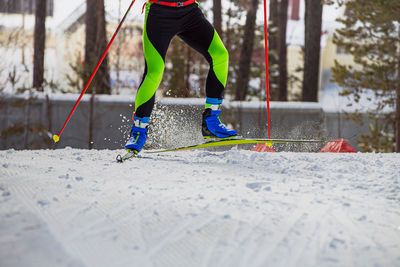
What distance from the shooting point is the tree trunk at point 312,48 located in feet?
39.5

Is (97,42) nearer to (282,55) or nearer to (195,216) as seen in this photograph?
(282,55)

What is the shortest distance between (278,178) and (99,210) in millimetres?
1314

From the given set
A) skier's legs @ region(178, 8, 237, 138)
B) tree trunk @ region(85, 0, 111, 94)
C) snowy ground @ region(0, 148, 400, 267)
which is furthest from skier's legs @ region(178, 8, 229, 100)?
tree trunk @ region(85, 0, 111, 94)

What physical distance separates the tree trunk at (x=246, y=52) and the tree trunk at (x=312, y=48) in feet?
5.85

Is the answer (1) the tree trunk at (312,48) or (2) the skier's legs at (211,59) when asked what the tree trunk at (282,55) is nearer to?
(1) the tree trunk at (312,48)

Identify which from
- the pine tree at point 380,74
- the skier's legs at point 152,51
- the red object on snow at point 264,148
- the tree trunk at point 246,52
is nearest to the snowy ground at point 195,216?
the skier's legs at point 152,51

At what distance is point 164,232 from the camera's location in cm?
181

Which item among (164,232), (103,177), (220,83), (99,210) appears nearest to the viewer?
(164,232)

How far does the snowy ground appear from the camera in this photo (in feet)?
5.27

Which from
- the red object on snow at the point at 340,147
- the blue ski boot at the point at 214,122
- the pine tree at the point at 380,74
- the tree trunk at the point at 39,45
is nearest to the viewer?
the blue ski boot at the point at 214,122

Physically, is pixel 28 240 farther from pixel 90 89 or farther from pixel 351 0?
pixel 351 0

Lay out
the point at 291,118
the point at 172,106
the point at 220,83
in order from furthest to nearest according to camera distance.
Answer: the point at 291,118 → the point at 172,106 → the point at 220,83

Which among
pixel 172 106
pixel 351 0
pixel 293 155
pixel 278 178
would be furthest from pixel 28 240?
pixel 351 0

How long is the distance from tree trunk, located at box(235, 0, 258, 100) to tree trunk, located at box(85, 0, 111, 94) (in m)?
3.76
